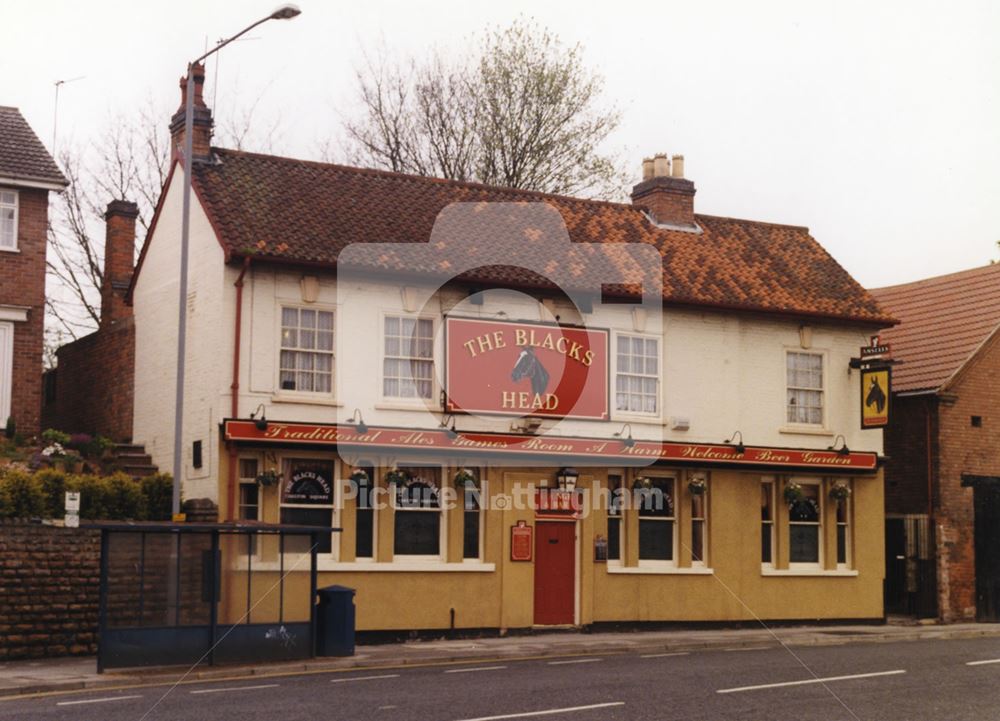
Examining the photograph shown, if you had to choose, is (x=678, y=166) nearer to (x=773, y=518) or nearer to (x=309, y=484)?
(x=773, y=518)

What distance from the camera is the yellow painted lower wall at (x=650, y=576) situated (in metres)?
25.5

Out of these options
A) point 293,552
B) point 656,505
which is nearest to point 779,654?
point 656,505

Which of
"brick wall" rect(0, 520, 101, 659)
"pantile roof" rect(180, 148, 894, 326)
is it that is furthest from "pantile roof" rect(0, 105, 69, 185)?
"brick wall" rect(0, 520, 101, 659)

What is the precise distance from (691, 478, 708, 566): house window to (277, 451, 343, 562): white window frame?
7.75m

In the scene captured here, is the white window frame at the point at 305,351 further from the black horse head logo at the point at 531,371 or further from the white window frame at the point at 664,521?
the white window frame at the point at 664,521

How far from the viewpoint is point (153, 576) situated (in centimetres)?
1980

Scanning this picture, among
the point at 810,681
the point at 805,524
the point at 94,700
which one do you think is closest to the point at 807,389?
the point at 805,524

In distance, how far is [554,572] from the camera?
27297 millimetres

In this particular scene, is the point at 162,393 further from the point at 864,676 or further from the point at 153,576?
the point at 864,676

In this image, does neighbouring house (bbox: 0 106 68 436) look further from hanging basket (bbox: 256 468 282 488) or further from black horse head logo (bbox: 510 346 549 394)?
black horse head logo (bbox: 510 346 549 394)

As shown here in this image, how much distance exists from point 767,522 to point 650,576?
317 centimetres

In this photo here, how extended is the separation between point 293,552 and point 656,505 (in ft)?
31.5

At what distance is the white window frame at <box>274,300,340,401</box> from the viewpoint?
81.8 feet

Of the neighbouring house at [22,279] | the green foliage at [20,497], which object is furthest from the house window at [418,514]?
the neighbouring house at [22,279]
